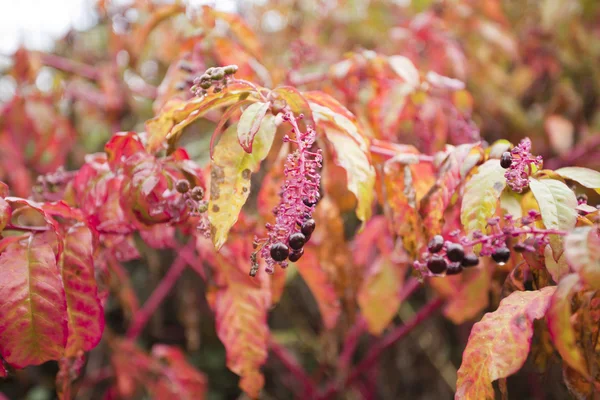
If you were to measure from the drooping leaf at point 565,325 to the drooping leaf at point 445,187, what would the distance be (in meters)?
0.26

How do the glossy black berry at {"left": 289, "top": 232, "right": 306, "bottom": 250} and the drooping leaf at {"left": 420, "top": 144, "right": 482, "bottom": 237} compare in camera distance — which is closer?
the glossy black berry at {"left": 289, "top": 232, "right": 306, "bottom": 250}

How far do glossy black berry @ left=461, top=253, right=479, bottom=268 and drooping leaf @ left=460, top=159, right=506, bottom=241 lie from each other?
1.5 inches

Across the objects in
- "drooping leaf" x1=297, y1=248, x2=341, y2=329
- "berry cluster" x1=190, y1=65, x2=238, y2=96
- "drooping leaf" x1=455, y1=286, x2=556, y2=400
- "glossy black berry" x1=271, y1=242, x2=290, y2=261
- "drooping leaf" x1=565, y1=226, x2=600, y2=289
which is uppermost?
"berry cluster" x1=190, y1=65, x2=238, y2=96

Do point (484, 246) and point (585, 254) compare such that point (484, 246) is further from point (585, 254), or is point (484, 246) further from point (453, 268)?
point (585, 254)

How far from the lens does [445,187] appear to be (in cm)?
80

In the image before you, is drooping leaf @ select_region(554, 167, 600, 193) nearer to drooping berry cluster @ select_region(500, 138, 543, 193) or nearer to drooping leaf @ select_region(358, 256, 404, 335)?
drooping berry cluster @ select_region(500, 138, 543, 193)

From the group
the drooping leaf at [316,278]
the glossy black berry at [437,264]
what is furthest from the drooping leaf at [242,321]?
the glossy black berry at [437,264]

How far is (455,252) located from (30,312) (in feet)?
1.97

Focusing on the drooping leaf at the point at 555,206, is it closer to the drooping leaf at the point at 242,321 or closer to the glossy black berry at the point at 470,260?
the glossy black berry at the point at 470,260

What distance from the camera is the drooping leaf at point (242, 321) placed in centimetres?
91

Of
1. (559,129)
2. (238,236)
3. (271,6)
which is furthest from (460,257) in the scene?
(271,6)

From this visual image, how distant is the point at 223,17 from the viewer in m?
1.22

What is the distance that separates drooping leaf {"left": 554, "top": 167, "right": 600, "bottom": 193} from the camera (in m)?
0.71

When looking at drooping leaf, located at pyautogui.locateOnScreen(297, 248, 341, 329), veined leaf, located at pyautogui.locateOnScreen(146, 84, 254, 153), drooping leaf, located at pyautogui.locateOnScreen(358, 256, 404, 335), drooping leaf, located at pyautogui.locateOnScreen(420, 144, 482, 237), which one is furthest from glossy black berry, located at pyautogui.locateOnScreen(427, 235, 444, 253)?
drooping leaf, located at pyautogui.locateOnScreen(358, 256, 404, 335)
